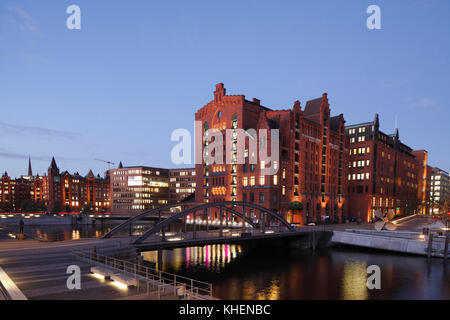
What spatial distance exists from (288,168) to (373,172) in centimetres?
3733

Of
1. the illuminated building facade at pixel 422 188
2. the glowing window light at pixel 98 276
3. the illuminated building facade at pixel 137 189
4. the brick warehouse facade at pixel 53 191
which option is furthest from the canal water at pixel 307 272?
the brick warehouse facade at pixel 53 191

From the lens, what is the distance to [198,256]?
172 feet

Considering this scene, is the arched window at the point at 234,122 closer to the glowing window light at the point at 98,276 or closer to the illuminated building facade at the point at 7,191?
the glowing window light at the point at 98,276

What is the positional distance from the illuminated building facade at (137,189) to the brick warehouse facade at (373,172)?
99875mm

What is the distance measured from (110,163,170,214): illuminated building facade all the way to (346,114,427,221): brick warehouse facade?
9988 cm

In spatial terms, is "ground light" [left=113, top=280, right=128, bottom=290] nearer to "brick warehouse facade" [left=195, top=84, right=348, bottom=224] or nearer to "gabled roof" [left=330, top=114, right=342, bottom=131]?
"brick warehouse facade" [left=195, top=84, right=348, bottom=224]

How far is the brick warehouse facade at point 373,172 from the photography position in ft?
314

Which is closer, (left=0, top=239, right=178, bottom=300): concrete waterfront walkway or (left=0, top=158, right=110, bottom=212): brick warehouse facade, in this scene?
(left=0, top=239, right=178, bottom=300): concrete waterfront walkway

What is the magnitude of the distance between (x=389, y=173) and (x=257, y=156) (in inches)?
2329

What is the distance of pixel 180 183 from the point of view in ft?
545

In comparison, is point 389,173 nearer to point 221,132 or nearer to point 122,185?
point 221,132

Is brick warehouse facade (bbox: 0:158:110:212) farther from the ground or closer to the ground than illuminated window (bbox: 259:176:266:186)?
closer to the ground

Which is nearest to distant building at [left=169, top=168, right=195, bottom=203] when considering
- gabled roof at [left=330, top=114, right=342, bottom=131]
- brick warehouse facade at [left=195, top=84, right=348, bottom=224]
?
brick warehouse facade at [left=195, top=84, right=348, bottom=224]

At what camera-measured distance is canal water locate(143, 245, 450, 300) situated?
31250mm
